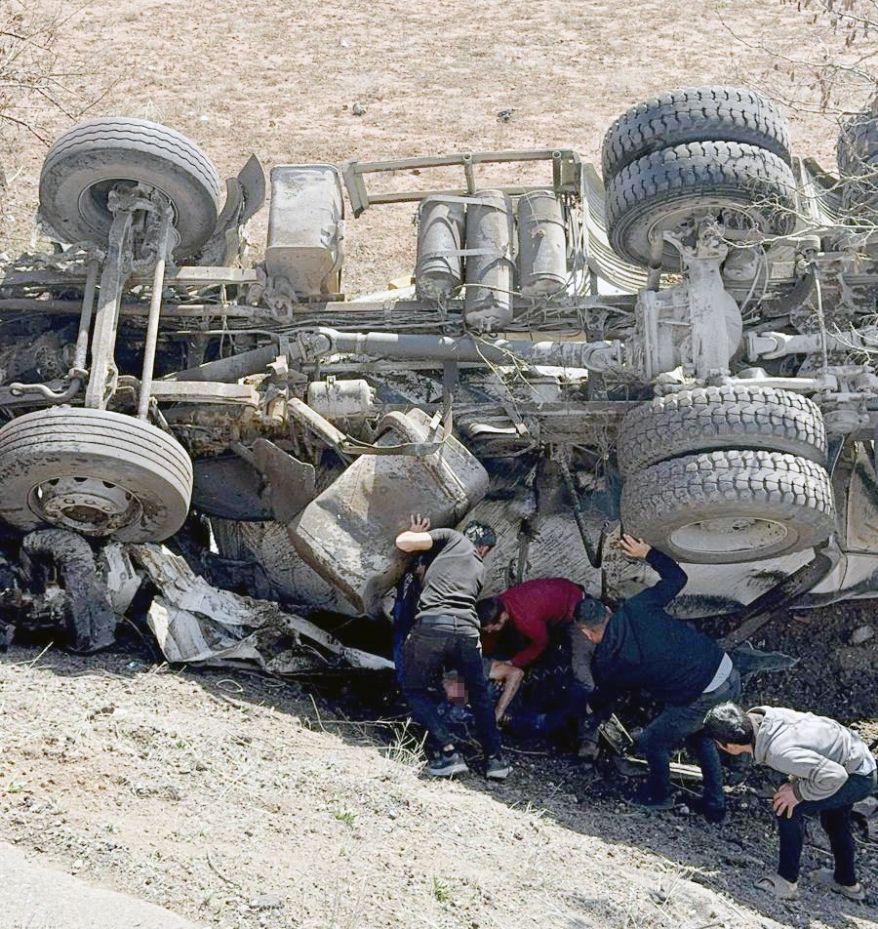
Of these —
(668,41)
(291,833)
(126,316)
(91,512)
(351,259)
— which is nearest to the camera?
(291,833)

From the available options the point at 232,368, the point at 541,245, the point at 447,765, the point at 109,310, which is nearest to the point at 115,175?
the point at 109,310

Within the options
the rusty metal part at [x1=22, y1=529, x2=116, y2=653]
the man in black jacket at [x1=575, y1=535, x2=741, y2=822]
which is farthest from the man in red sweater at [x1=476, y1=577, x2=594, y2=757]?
the rusty metal part at [x1=22, y1=529, x2=116, y2=653]

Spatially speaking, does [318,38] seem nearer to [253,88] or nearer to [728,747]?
[253,88]

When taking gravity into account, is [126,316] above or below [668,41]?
below

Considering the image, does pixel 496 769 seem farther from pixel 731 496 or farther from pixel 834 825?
pixel 731 496

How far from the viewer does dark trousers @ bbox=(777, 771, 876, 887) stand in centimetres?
577

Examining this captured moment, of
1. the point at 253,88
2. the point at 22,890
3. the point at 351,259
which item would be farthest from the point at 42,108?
the point at 22,890

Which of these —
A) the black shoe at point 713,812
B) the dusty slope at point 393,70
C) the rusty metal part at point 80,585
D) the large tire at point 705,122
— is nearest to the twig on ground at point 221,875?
the rusty metal part at point 80,585

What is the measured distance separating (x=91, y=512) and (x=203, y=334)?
4.53 ft

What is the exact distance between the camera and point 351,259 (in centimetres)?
970

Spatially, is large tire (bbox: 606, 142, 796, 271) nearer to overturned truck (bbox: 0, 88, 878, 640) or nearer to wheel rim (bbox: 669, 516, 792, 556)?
overturned truck (bbox: 0, 88, 878, 640)

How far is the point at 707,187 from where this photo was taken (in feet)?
21.4

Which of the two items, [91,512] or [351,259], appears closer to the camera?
[91,512]

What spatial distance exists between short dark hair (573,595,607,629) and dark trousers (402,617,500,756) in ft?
1.99
